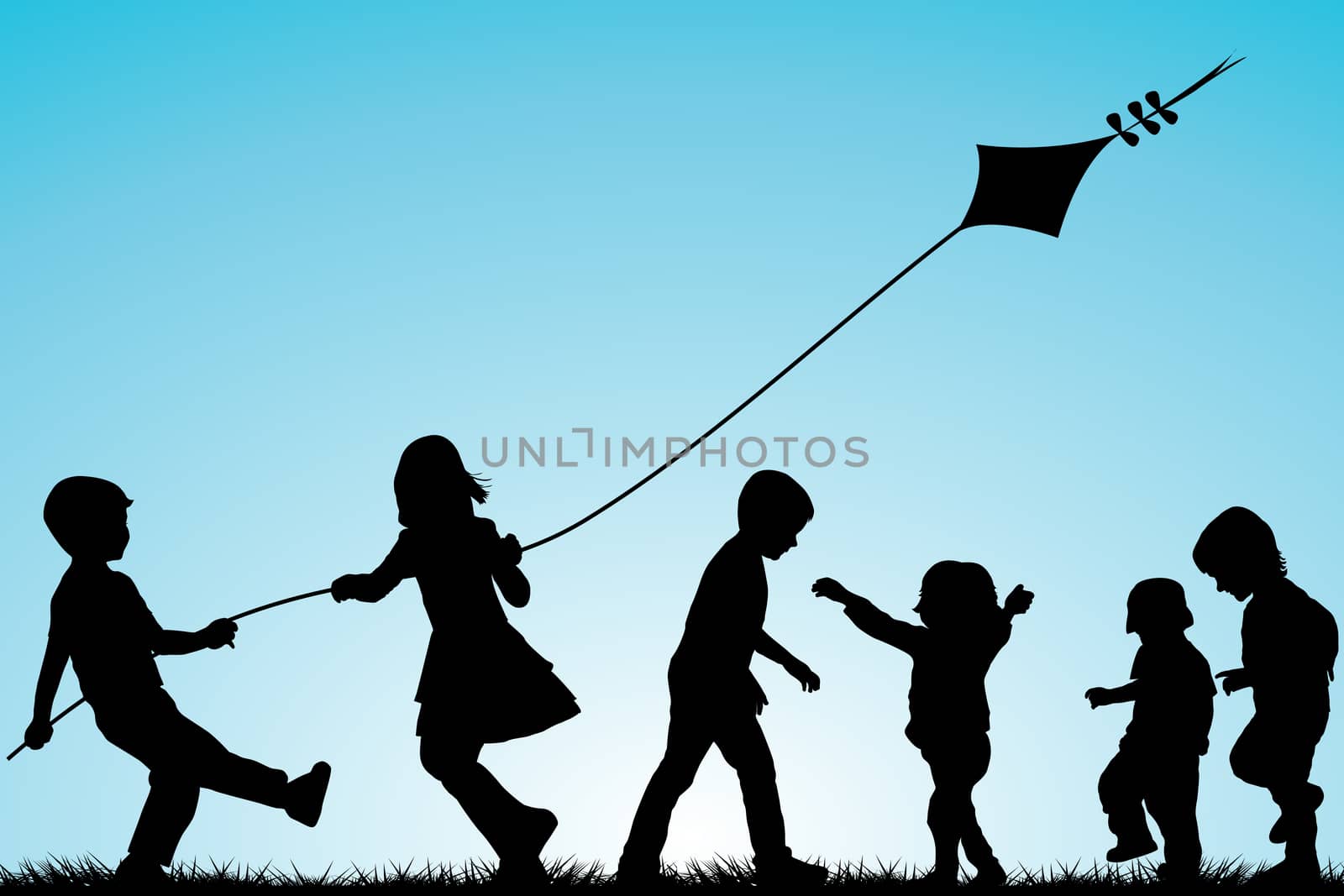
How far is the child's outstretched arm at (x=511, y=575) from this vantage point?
6152mm

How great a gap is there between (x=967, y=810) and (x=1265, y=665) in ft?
5.69

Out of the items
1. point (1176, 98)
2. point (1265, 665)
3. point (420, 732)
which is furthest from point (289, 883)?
point (1176, 98)

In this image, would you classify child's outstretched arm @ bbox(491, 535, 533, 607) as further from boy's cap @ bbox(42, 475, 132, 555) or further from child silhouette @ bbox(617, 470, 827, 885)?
boy's cap @ bbox(42, 475, 132, 555)

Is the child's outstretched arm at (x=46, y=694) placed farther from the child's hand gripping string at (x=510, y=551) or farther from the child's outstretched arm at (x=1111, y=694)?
the child's outstretched arm at (x=1111, y=694)

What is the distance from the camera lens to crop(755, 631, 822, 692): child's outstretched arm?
6480 millimetres

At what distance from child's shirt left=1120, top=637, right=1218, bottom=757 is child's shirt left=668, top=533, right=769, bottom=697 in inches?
79.8

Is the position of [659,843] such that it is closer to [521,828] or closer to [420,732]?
[521,828]

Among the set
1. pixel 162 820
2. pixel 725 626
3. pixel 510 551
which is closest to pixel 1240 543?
pixel 725 626

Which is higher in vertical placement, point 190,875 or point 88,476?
point 88,476

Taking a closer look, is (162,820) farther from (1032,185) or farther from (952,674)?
(1032,185)

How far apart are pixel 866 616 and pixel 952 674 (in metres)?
0.48

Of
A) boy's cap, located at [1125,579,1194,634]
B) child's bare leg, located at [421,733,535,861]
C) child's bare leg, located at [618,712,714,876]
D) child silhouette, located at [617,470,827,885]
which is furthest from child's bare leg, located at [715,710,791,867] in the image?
boy's cap, located at [1125,579,1194,634]

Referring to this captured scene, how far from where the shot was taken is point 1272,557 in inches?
274

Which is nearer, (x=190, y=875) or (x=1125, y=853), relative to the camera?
(x=190, y=875)
